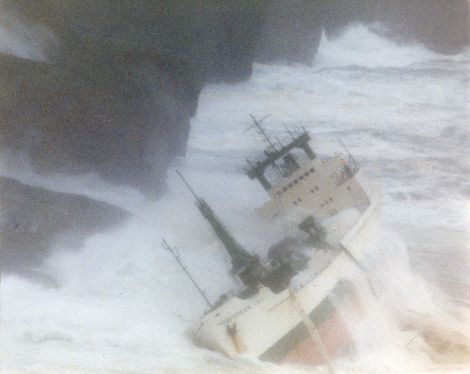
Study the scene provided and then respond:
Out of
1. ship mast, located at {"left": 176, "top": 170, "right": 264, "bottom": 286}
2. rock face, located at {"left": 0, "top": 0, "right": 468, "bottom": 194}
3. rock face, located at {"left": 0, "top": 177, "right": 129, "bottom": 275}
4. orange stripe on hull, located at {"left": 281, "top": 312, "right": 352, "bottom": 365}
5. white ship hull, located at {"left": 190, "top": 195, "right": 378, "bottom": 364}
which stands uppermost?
rock face, located at {"left": 0, "top": 0, "right": 468, "bottom": 194}

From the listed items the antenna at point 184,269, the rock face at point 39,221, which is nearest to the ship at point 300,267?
the antenna at point 184,269

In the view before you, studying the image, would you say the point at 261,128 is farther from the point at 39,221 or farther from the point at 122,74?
the point at 39,221

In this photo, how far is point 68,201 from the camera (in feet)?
31.8

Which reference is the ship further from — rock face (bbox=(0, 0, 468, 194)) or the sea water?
rock face (bbox=(0, 0, 468, 194))

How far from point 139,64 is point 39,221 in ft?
12.9

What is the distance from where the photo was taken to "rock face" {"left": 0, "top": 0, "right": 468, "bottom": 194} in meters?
9.05

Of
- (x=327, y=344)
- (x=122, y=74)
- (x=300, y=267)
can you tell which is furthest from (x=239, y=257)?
(x=122, y=74)

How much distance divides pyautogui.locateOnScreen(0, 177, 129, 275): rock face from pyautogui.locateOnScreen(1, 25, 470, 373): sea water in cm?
25

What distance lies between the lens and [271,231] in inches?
379

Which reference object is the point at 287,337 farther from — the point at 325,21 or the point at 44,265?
the point at 325,21

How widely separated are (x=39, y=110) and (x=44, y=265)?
3.16 meters

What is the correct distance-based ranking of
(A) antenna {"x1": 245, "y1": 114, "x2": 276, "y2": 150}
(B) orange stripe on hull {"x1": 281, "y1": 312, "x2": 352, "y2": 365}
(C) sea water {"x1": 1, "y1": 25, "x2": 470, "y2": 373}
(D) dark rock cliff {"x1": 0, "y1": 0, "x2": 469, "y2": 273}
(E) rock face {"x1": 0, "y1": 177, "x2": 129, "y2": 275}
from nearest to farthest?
(C) sea water {"x1": 1, "y1": 25, "x2": 470, "y2": 373}
(B) orange stripe on hull {"x1": 281, "y1": 312, "x2": 352, "y2": 365}
(E) rock face {"x1": 0, "y1": 177, "x2": 129, "y2": 275}
(D) dark rock cliff {"x1": 0, "y1": 0, "x2": 469, "y2": 273}
(A) antenna {"x1": 245, "y1": 114, "x2": 276, "y2": 150}

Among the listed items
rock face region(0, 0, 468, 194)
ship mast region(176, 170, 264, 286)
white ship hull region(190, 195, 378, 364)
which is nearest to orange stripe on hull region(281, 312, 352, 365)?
white ship hull region(190, 195, 378, 364)

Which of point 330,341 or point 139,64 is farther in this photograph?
point 139,64
